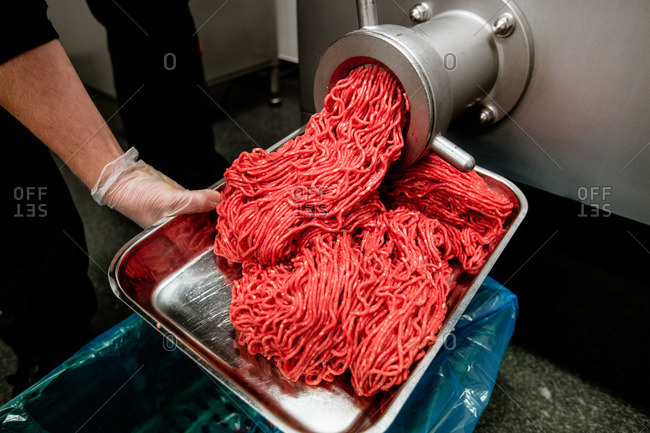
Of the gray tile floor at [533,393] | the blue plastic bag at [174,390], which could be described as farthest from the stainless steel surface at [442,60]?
the gray tile floor at [533,393]

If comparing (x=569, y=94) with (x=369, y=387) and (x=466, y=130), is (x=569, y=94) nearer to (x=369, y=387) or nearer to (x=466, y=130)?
(x=466, y=130)

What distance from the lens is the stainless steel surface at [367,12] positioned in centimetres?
90

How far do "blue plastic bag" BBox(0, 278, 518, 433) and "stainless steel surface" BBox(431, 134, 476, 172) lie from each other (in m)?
0.52

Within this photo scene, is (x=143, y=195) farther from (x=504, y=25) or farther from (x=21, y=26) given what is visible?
(x=504, y=25)

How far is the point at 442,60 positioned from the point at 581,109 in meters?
0.33

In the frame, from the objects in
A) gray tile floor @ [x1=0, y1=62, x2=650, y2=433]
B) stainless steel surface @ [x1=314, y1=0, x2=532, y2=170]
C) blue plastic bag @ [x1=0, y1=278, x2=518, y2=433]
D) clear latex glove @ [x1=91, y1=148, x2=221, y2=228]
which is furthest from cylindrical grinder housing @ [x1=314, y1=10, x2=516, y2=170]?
gray tile floor @ [x1=0, y1=62, x2=650, y2=433]

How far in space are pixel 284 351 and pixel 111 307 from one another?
1.17 m

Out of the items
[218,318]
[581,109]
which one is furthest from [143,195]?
[581,109]

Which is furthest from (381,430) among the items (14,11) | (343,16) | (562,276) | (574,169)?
(562,276)

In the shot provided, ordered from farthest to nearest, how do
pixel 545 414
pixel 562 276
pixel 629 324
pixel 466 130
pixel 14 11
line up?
pixel 562 276 < pixel 629 324 < pixel 545 414 < pixel 466 130 < pixel 14 11

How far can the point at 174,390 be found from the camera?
1.32 metres

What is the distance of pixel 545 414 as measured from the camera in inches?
51.1

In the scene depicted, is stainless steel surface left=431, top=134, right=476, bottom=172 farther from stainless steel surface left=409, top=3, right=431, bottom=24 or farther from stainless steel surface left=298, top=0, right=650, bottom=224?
stainless steel surface left=409, top=3, right=431, bottom=24

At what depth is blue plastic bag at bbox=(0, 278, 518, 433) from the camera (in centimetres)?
108
